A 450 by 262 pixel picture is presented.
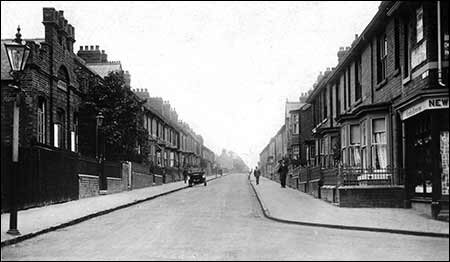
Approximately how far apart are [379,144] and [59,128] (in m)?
15.8

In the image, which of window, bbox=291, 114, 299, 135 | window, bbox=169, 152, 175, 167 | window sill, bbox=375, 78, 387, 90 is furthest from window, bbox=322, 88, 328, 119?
window, bbox=169, 152, 175, 167

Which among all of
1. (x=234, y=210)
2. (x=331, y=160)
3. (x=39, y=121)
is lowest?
(x=234, y=210)

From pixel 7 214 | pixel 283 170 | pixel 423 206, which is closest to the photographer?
pixel 423 206

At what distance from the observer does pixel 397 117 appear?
57.4 ft

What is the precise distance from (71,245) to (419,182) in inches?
392

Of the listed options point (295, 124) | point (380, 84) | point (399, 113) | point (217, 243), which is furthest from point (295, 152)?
point (217, 243)

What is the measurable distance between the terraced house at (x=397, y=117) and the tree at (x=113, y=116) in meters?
13.4

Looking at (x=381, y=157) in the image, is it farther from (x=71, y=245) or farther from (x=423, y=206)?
(x=71, y=245)

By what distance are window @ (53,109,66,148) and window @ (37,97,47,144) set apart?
3.91 feet

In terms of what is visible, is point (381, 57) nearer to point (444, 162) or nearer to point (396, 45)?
point (396, 45)

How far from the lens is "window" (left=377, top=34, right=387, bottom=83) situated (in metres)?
19.6

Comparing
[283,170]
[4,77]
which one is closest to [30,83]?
[4,77]

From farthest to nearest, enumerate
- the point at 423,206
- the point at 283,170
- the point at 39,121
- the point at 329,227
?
the point at 283,170, the point at 39,121, the point at 423,206, the point at 329,227

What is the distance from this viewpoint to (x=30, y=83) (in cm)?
2391
